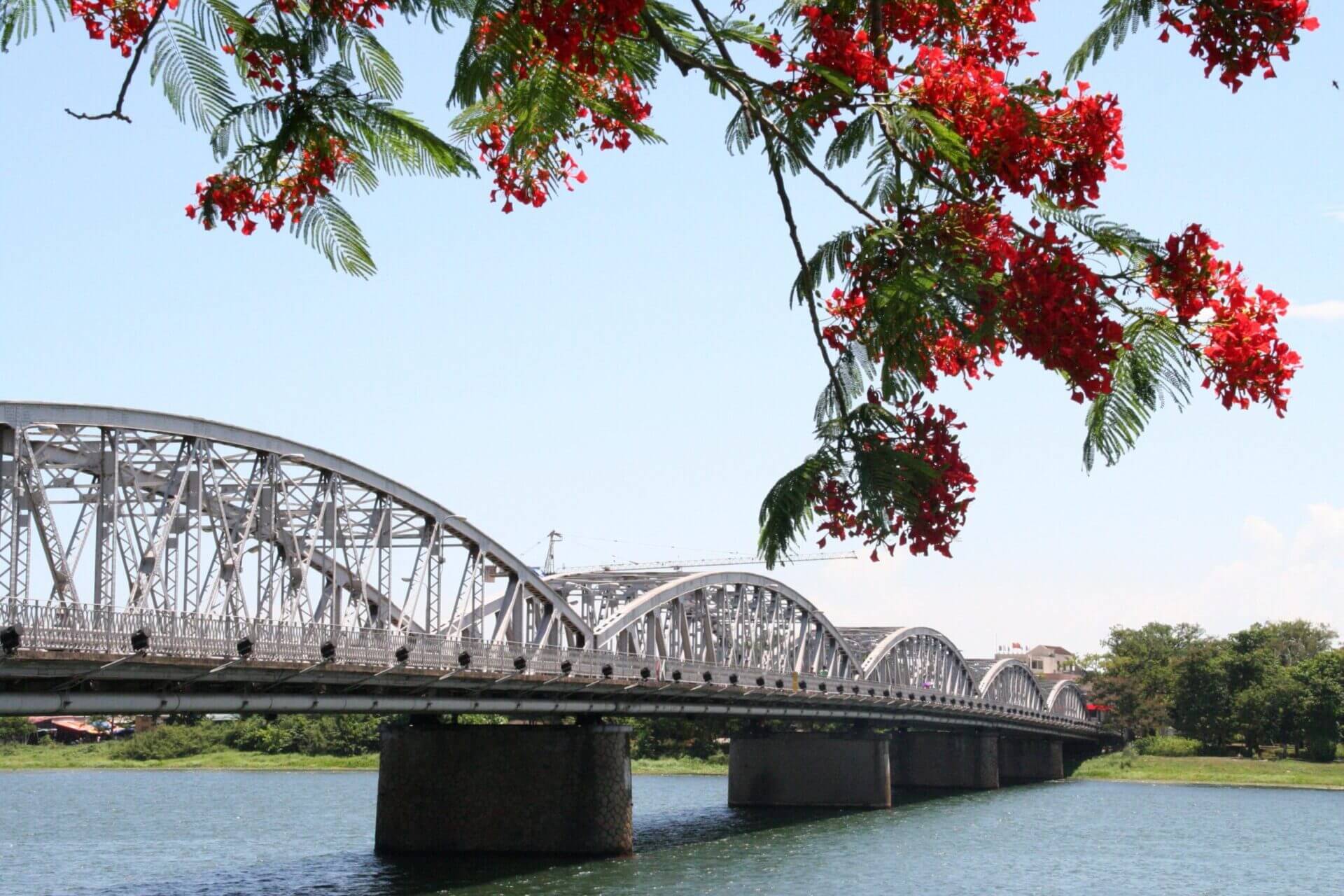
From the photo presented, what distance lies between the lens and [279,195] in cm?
715

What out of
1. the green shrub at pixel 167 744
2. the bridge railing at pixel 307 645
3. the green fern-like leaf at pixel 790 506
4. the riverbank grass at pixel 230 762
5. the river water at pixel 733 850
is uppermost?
the bridge railing at pixel 307 645

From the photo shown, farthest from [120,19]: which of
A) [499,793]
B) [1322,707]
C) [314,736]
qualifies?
[314,736]

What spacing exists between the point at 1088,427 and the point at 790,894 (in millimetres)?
47662

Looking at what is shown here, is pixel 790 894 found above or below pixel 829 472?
below

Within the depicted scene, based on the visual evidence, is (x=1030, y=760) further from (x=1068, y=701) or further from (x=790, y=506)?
(x=790, y=506)

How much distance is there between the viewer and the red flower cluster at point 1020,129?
6199mm

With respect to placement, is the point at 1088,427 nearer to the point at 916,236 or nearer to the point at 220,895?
the point at 916,236

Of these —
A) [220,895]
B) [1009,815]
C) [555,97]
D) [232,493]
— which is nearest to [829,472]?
[555,97]

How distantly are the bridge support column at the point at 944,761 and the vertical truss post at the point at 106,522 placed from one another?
88.2 meters

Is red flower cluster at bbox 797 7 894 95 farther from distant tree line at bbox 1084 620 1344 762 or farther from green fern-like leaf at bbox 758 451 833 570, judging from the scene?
distant tree line at bbox 1084 620 1344 762

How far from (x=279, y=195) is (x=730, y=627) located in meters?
87.0

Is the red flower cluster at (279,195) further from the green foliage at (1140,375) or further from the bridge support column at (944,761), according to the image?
the bridge support column at (944,761)

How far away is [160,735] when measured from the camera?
15275 centimetres

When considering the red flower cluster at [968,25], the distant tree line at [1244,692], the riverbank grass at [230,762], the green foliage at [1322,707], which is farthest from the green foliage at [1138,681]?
the red flower cluster at [968,25]
